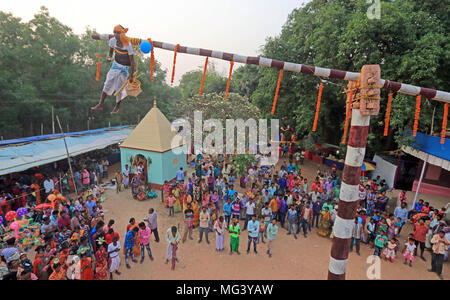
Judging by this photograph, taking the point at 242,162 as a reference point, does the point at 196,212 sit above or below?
below

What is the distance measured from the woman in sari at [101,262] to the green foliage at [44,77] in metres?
12.0

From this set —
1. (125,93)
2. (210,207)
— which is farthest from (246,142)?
(125,93)

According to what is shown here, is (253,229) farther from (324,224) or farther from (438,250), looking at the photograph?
(438,250)

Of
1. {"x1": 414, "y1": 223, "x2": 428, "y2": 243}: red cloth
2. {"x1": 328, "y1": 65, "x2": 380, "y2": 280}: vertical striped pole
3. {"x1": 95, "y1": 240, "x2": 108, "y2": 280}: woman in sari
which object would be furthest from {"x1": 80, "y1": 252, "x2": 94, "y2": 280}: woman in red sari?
{"x1": 414, "y1": 223, "x2": 428, "y2": 243}: red cloth

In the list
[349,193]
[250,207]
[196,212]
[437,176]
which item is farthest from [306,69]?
[437,176]

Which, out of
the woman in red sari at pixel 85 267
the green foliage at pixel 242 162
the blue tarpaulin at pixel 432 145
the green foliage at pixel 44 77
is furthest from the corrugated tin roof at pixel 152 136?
the blue tarpaulin at pixel 432 145

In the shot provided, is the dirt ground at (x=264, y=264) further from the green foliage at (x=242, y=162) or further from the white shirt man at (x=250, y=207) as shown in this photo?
the green foliage at (x=242, y=162)

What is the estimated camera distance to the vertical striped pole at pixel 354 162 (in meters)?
3.78

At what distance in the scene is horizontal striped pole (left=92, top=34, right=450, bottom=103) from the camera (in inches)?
159

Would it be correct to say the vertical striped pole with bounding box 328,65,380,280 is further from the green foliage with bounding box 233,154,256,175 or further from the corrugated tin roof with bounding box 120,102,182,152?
the corrugated tin roof with bounding box 120,102,182,152

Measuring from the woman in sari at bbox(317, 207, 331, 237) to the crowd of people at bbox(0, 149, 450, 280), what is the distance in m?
0.03

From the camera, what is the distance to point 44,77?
2148cm

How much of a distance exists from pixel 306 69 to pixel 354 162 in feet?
5.38

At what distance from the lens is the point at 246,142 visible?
15758 mm
